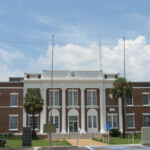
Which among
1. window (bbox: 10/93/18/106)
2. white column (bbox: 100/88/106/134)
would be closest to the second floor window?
white column (bbox: 100/88/106/134)

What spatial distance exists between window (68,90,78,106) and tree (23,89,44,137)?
225 inches

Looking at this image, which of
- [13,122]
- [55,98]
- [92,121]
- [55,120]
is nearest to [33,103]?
[55,98]

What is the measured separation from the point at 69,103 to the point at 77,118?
108 inches

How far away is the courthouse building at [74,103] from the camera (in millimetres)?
47344

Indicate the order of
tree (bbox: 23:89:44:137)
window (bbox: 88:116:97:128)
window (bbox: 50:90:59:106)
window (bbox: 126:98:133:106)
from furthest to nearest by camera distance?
window (bbox: 126:98:133:106) < window (bbox: 50:90:59:106) < window (bbox: 88:116:97:128) < tree (bbox: 23:89:44:137)

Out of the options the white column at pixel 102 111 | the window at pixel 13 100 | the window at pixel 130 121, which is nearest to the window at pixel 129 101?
the window at pixel 130 121

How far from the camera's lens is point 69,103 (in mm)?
48281

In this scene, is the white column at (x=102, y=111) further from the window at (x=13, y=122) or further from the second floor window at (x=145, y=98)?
the window at (x=13, y=122)

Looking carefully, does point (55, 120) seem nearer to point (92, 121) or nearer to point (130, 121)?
point (92, 121)

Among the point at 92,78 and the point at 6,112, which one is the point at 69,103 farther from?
the point at 6,112

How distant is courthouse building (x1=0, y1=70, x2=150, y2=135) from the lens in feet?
155

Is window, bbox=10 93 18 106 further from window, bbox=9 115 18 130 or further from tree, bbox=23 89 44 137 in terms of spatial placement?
tree, bbox=23 89 44 137

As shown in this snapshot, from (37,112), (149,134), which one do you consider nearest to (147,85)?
(37,112)

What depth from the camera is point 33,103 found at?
43375mm
